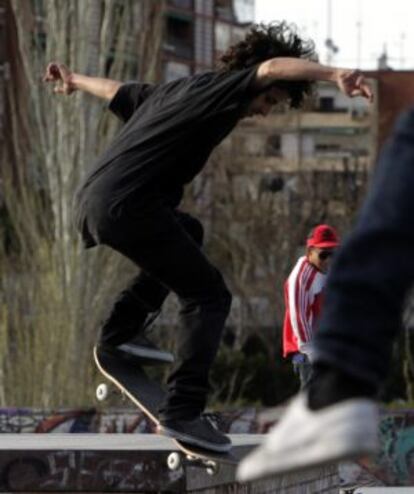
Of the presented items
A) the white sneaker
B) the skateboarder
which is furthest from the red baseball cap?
the white sneaker

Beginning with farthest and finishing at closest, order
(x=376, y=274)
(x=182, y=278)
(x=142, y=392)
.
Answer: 1. (x=142, y=392)
2. (x=182, y=278)
3. (x=376, y=274)

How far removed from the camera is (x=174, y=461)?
715cm

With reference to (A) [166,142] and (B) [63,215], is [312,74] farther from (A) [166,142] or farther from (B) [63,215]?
(B) [63,215]

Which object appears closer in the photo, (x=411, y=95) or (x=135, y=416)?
(x=135, y=416)

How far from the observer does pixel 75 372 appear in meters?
24.8

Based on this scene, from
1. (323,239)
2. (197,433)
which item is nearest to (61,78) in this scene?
(197,433)

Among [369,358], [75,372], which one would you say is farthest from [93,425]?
[369,358]

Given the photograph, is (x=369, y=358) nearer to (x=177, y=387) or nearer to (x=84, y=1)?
(x=177, y=387)

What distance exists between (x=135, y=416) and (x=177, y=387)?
11.3 m

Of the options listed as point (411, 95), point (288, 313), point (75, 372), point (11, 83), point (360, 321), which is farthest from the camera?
point (411, 95)

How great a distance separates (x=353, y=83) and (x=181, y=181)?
56.0 inches

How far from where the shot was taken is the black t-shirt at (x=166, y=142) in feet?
22.3

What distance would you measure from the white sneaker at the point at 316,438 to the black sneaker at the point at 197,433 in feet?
11.0

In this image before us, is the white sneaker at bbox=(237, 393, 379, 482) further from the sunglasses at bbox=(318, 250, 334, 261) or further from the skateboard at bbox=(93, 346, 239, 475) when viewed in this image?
the sunglasses at bbox=(318, 250, 334, 261)
